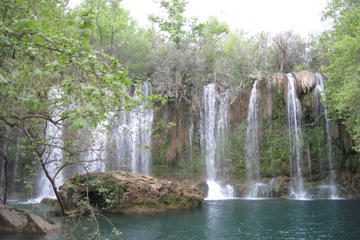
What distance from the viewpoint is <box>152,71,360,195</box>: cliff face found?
2078 cm

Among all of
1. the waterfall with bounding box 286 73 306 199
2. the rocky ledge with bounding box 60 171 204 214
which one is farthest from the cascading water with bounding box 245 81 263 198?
the rocky ledge with bounding box 60 171 204 214

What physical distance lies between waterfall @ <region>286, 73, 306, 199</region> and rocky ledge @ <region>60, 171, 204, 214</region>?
7999mm

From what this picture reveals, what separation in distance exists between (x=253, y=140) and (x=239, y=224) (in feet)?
40.6

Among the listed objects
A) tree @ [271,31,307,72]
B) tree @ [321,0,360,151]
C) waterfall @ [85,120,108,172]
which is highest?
tree @ [271,31,307,72]

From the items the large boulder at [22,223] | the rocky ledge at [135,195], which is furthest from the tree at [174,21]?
the large boulder at [22,223]

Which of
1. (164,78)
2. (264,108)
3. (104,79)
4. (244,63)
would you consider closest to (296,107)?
(264,108)

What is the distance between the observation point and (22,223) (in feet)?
32.0

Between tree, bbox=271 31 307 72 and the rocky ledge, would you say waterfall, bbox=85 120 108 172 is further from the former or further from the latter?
tree, bbox=271 31 307 72

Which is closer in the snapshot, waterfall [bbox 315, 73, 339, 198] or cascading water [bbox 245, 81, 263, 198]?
waterfall [bbox 315, 73, 339, 198]

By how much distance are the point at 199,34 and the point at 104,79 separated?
2777cm

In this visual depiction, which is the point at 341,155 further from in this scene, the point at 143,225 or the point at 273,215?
the point at 143,225

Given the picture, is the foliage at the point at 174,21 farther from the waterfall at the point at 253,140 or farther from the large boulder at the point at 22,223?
the large boulder at the point at 22,223

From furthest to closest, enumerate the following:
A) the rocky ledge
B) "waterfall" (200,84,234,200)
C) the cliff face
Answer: "waterfall" (200,84,234,200)
the cliff face
the rocky ledge

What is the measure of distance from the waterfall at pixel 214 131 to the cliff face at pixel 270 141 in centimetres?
46
